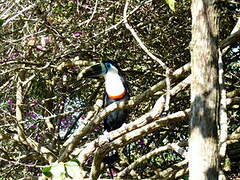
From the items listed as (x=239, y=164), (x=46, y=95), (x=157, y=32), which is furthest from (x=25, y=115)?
(x=239, y=164)

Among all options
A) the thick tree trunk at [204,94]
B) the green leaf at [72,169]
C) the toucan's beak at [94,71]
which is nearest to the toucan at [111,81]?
the toucan's beak at [94,71]

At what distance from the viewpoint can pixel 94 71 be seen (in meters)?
3.49

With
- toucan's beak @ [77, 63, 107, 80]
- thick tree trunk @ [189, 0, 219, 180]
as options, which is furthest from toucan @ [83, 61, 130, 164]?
thick tree trunk @ [189, 0, 219, 180]

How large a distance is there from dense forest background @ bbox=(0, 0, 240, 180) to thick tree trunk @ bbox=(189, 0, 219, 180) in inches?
45.1

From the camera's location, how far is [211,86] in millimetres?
1519

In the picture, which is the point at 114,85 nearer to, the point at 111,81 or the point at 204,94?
the point at 111,81

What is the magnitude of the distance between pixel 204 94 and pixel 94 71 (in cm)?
203

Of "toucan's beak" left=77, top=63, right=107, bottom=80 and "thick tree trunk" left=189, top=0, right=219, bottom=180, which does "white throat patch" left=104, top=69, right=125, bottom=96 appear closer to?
"toucan's beak" left=77, top=63, right=107, bottom=80

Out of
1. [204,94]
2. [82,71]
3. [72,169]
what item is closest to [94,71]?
[82,71]

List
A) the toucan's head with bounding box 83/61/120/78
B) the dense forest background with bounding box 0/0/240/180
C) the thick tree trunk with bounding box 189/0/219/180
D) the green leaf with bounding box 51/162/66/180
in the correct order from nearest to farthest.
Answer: the thick tree trunk with bounding box 189/0/219/180, the green leaf with bounding box 51/162/66/180, the dense forest background with bounding box 0/0/240/180, the toucan's head with bounding box 83/61/120/78

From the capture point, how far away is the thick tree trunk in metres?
1.48

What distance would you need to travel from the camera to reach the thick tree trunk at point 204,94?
1.48 metres

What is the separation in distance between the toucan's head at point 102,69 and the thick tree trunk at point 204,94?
1810mm

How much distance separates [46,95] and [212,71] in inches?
104
